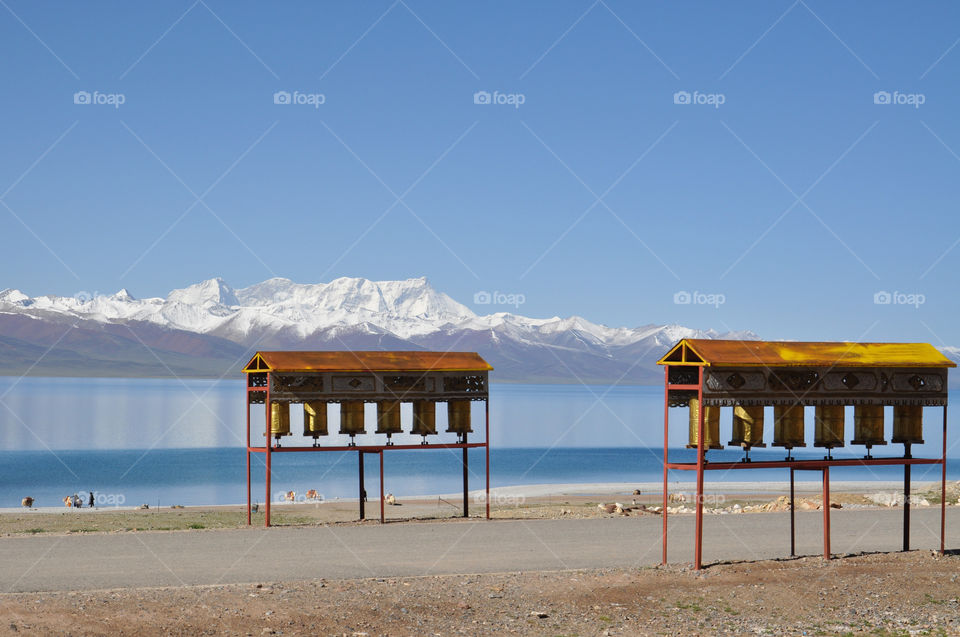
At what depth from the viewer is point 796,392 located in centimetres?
2086

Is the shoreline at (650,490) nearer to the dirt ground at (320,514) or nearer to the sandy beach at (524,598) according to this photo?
the dirt ground at (320,514)

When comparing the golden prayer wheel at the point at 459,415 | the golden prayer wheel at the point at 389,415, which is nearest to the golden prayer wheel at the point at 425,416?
the golden prayer wheel at the point at 389,415

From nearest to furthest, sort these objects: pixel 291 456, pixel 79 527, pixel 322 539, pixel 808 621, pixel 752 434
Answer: pixel 808 621 < pixel 752 434 < pixel 322 539 < pixel 79 527 < pixel 291 456

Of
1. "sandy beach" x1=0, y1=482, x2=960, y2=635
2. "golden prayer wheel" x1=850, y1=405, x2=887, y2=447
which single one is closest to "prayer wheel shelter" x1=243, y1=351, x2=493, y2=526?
"sandy beach" x1=0, y1=482, x2=960, y2=635

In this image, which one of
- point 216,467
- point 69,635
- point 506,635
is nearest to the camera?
point 69,635

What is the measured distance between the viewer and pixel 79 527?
31125mm

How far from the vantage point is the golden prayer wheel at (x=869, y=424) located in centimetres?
2178

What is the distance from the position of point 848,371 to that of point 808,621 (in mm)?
6315

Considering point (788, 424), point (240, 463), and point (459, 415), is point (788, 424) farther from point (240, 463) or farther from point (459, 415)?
point (240, 463)

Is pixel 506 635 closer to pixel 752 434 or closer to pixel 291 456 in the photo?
pixel 752 434

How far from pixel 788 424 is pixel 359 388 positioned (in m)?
10.2

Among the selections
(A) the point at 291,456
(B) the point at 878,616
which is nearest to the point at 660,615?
(B) the point at 878,616

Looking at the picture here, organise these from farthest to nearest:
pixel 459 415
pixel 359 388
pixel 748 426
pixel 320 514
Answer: pixel 320 514
pixel 459 415
pixel 359 388
pixel 748 426

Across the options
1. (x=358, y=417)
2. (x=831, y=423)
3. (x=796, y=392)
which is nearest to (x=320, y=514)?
(x=358, y=417)
